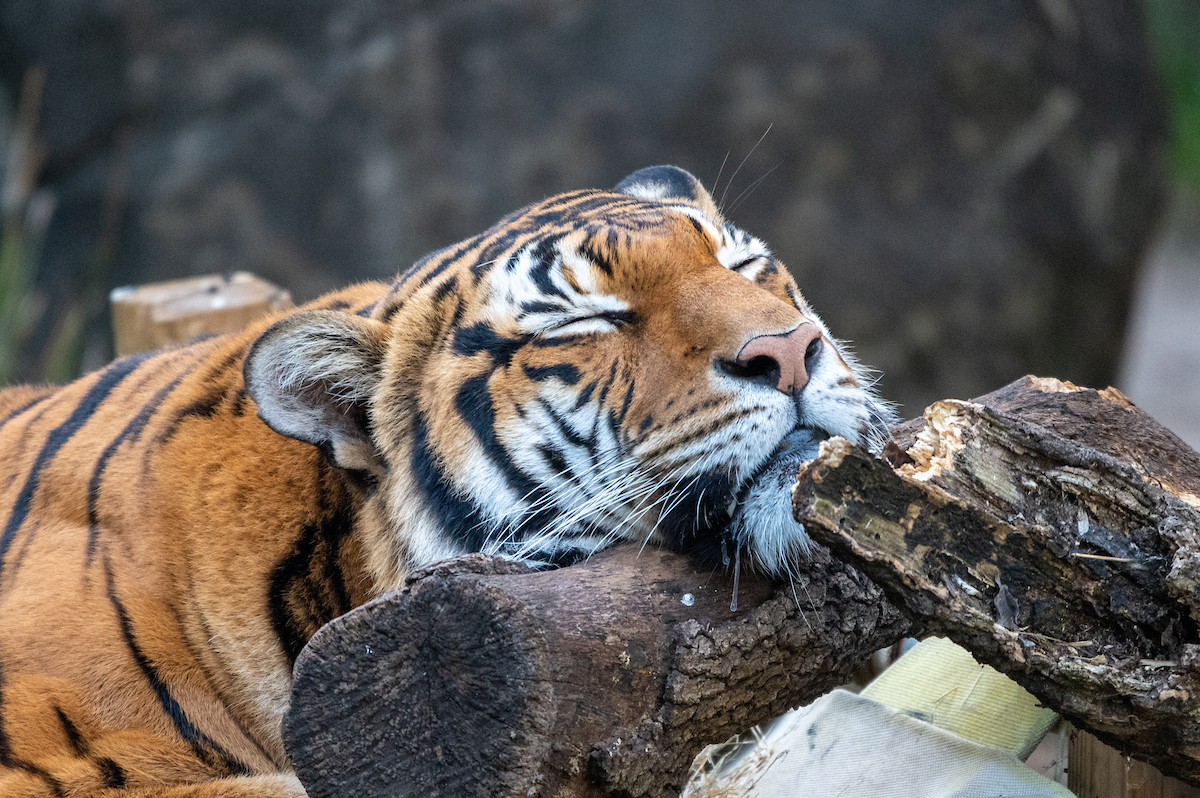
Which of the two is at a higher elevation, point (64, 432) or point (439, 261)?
point (439, 261)

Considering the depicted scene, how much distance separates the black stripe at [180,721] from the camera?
2115 millimetres

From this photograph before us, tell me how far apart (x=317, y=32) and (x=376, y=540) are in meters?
6.07

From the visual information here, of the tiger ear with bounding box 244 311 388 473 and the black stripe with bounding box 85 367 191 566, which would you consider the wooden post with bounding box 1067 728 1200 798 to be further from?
the black stripe with bounding box 85 367 191 566

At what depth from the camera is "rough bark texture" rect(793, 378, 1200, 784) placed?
1562 mm

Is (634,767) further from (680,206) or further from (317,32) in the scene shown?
(317,32)

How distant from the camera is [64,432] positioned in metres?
2.58

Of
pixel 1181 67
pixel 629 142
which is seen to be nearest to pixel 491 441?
pixel 629 142

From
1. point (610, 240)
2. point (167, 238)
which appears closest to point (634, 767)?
point (610, 240)

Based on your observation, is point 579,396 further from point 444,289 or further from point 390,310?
point 390,310

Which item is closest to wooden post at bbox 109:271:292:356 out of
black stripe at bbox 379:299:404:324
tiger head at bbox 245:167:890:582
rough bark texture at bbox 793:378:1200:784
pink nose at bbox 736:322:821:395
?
black stripe at bbox 379:299:404:324

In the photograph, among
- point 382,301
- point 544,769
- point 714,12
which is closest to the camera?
point 544,769

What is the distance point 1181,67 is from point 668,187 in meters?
11.1

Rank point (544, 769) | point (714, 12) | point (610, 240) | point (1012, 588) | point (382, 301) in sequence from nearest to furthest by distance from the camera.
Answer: point (544, 769) → point (1012, 588) → point (610, 240) → point (382, 301) → point (714, 12)

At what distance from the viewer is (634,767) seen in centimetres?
158
